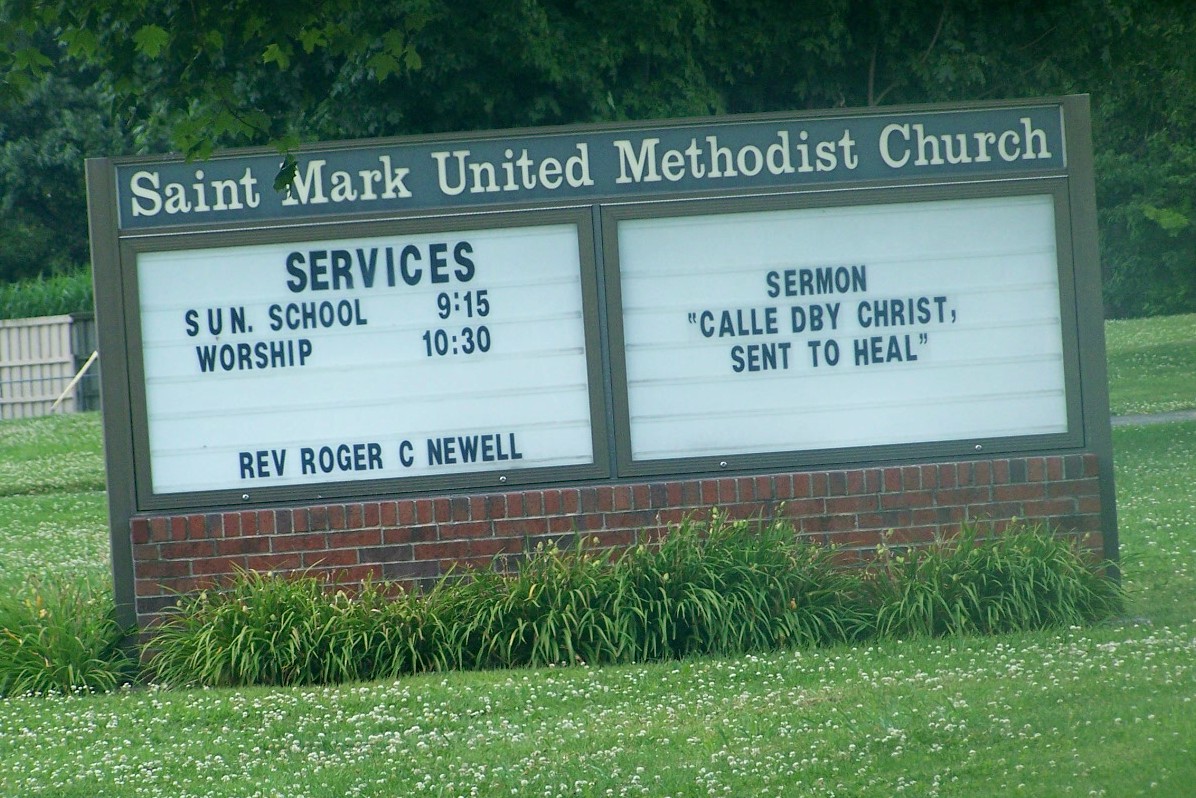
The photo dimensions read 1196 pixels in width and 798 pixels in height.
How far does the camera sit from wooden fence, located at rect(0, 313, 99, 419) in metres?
31.6

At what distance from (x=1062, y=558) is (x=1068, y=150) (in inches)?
93.6

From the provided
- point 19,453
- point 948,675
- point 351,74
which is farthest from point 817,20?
point 19,453

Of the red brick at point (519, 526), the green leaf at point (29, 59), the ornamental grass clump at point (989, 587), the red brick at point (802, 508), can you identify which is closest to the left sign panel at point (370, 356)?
the red brick at point (519, 526)

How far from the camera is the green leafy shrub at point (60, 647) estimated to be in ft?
26.9

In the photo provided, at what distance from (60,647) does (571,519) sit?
291 centimetres

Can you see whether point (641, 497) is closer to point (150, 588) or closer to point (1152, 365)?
point (150, 588)

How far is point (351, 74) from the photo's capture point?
14625 millimetres

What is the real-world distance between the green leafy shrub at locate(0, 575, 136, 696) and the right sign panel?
3.15 meters

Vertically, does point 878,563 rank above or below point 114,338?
below

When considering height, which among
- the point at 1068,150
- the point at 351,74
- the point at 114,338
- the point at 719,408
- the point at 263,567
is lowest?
the point at 263,567

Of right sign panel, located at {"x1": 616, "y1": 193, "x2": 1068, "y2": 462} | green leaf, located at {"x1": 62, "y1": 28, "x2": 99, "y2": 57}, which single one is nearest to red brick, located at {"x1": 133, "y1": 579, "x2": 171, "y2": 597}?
right sign panel, located at {"x1": 616, "y1": 193, "x2": 1068, "y2": 462}

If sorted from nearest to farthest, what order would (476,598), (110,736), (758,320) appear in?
(110,736) → (476,598) → (758,320)

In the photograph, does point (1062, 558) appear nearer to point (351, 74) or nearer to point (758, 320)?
point (758, 320)

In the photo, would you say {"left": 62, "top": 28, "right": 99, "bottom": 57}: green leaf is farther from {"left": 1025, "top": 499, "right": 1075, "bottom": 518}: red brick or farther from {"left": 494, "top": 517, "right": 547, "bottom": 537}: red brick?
{"left": 1025, "top": 499, "right": 1075, "bottom": 518}: red brick
